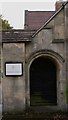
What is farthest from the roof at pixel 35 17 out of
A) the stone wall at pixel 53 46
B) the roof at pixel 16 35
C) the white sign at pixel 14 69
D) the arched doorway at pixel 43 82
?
the white sign at pixel 14 69

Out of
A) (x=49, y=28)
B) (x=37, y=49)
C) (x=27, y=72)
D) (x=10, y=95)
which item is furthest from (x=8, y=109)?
(x=49, y=28)

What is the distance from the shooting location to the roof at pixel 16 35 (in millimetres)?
14102

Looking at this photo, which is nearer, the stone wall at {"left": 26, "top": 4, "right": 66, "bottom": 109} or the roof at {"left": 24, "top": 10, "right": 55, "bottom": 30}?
the stone wall at {"left": 26, "top": 4, "right": 66, "bottom": 109}

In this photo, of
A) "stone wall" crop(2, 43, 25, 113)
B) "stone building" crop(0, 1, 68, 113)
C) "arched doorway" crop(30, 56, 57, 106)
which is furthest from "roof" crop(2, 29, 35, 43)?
"arched doorway" crop(30, 56, 57, 106)

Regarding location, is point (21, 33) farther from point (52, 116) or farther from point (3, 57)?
point (52, 116)

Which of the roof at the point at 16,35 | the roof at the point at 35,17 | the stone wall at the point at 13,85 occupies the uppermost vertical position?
the roof at the point at 35,17

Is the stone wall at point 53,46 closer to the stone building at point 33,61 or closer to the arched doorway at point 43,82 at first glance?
the stone building at point 33,61

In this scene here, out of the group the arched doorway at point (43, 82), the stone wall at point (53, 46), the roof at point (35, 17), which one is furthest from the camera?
the roof at point (35, 17)

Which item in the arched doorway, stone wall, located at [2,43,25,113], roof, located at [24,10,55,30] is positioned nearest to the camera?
stone wall, located at [2,43,25,113]

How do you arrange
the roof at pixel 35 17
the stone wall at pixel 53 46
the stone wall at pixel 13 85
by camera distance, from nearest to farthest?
1. the stone wall at pixel 13 85
2. the stone wall at pixel 53 46
3. the roof at pixel 35 17

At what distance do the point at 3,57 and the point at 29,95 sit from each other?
216 cm

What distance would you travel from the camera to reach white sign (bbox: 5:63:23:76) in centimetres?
1409

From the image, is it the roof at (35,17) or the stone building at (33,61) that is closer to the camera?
the stone building at (33,61)

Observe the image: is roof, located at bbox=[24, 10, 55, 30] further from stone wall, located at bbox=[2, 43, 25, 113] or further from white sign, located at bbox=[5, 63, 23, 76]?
white sign, located at bbox=[5, 63, 23, 76]
